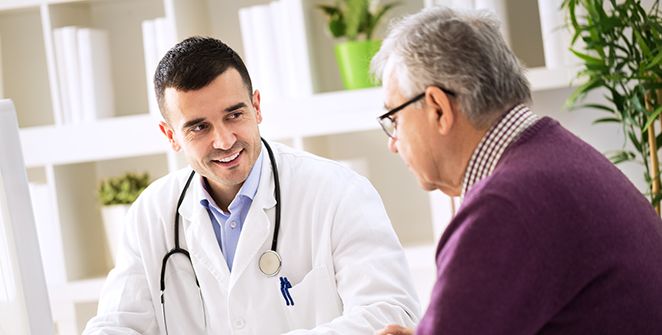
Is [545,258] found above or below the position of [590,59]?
below

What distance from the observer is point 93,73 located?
136 inches

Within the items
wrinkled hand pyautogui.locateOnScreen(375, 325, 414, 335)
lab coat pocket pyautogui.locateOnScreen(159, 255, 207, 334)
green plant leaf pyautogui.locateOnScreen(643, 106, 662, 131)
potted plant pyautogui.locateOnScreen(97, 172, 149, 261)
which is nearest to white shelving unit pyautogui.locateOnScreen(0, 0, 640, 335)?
potted plant pyautogui.locateOnScreen(97, 172, 149, 261)

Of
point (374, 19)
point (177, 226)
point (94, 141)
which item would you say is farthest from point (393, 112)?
point (94, 141)

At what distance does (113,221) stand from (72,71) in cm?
55

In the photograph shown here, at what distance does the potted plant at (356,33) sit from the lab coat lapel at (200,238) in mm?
1164

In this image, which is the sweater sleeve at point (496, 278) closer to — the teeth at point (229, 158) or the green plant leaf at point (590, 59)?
the teeth at point (229, 158)

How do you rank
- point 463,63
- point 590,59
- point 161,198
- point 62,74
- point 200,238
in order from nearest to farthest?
point 463,63, point 200,238, point 161,198, point 590,59, point 62,74

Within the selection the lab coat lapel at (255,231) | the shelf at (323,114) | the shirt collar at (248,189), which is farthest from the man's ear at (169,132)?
the shelf at (323,114)

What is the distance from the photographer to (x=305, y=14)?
10.8ft

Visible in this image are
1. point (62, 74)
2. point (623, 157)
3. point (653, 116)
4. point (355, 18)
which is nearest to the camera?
point (653, 116)

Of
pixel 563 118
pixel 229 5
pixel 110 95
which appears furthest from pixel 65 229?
pixel 563 118

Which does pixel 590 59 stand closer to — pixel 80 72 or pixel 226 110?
pixel 226 110

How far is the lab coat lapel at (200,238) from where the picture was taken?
2.10m

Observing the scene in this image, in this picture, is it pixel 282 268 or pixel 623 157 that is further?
pixel 623 157
